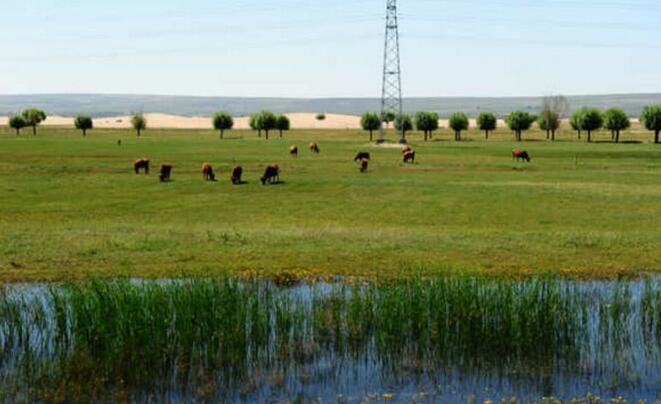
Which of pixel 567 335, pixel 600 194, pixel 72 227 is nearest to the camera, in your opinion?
pixel 567 335

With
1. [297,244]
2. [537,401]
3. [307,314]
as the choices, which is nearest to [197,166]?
[297,244]

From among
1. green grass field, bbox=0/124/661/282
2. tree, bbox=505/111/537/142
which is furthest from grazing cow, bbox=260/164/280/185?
tree, bbox=505/111/537/142

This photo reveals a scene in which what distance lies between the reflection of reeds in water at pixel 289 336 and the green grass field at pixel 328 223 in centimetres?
348

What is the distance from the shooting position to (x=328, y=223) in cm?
3484

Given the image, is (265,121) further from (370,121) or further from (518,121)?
(518,121)

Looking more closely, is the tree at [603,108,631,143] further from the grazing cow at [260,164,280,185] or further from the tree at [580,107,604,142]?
the grazing cow at [260,164,280,185]

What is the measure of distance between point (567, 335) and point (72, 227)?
2185 cm

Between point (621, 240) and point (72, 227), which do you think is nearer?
point (621, 240)

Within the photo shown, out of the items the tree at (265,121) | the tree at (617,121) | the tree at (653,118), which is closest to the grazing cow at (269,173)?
the tree at (653,118)

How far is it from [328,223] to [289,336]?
17695 millimetres

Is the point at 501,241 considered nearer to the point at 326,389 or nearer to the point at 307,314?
the point at 307,314

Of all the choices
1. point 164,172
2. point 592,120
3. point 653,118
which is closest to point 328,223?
point 164,172

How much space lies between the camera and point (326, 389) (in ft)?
48.7

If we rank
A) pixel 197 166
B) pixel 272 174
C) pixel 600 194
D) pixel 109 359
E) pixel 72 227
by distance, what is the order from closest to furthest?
pixel 109 359 → pixel 72 227 → pixel 600 194 → pixel 272 174 → pixel 197 166
